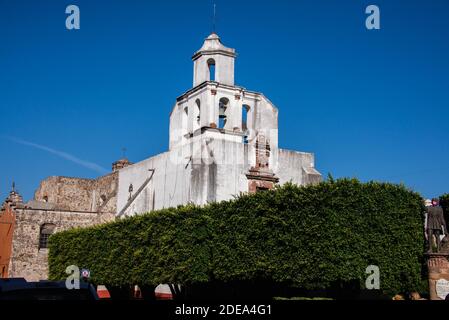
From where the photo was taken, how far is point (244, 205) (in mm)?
22422

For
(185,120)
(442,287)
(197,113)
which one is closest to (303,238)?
(442,287)

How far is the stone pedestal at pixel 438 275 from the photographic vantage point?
20.0m

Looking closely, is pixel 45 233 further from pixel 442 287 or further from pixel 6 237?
pixel 442 287

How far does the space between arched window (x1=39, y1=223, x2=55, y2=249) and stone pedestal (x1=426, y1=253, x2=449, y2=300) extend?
28.4 m

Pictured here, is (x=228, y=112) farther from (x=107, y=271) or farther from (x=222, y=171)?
(x=107, y=271)

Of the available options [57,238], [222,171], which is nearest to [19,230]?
[57,238]

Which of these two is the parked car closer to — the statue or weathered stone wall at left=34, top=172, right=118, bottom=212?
the statue

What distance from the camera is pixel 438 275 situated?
2042 cm

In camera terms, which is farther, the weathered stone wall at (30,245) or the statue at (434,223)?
the weathered stone wall at (30,245)

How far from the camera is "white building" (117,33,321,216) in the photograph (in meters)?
29.5

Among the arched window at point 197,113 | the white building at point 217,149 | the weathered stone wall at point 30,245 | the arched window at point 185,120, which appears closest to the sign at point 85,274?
the white building at point 217,149

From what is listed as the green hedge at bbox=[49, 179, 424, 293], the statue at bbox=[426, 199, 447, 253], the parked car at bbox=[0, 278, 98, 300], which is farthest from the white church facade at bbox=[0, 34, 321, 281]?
Answer: the parked car at bbox=[0, 278, 98, 300]

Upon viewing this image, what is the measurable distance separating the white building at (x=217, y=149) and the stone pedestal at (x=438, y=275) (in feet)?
31.4

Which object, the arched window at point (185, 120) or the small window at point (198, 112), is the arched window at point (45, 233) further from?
the small window at point (198, 112)
